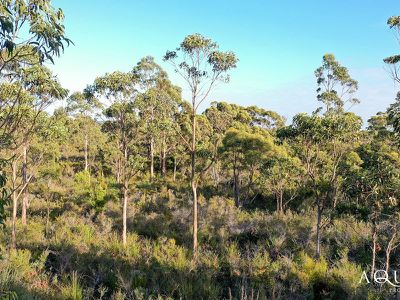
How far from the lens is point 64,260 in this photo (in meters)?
13.6

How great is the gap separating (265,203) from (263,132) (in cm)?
750

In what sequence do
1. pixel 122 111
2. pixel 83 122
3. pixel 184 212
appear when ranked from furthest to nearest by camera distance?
pixel 83 122
pixel 184 212
pixel 122 111

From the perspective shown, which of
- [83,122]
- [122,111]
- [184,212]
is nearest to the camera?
[122,111]

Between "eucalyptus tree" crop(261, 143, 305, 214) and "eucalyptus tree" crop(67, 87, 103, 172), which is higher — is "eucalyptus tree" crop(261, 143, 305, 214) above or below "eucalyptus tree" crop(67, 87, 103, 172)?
below

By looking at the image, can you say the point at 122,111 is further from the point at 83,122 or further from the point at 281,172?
the point at 83,122

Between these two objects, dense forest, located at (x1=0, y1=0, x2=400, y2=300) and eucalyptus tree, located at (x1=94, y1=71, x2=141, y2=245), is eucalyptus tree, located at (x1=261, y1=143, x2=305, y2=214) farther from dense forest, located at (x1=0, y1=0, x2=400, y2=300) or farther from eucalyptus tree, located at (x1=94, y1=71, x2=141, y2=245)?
eucalyptus tree, located at (x1=94, y1=71, x2=141, y2=245)

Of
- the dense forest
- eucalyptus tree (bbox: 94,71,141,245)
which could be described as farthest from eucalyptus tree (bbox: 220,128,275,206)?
eucalyptus tree (bbox: 94,71,141,245)

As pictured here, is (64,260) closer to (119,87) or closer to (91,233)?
(91,233)

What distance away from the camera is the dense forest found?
913 cm

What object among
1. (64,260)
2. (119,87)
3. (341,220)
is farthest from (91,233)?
(341,220)

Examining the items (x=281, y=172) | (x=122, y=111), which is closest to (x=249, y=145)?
(x=281, y=172)

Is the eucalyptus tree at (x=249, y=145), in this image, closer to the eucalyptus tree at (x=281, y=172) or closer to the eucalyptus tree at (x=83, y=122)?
the eucalyptus tree at (x=281, y=172)

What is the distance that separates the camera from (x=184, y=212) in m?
21.0

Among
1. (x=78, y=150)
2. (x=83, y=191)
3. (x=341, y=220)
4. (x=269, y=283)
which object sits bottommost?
(x=269, y=283)
